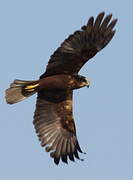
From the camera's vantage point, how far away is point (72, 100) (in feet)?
85.5

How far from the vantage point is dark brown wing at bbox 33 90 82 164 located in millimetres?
25766

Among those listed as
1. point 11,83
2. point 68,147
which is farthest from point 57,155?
point 11,83

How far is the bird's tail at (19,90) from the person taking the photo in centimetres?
2533

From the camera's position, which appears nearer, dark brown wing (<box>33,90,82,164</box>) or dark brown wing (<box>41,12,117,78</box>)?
dark brown wing (<box>41,12,117,78</box>)

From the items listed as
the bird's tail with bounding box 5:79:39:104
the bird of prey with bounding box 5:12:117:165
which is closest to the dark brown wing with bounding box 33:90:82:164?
the bird of prey with bounding box 5:12:117:165

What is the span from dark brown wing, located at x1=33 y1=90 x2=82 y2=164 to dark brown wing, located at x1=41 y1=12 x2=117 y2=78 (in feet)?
2.34

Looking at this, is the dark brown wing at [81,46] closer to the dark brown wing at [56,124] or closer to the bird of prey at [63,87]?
the bird of prey at [63,87]

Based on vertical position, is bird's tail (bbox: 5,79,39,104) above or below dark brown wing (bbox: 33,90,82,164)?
above

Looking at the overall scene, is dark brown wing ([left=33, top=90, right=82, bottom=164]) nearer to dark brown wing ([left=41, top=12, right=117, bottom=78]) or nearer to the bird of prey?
the bird of prey

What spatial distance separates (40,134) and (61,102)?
3.07ft

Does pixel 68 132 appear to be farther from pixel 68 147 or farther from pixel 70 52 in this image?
pixel 70 52

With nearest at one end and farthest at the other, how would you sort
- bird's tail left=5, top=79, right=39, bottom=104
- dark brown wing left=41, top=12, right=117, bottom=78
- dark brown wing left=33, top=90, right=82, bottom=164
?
dark brown wing left=41, top=12, right=117, bottom=78 → bird's tail left=5, top=79, right=39, bottom=104 → dark brown wing left=33, top=90, right=82, bottom=164

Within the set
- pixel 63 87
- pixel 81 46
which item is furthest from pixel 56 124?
pixel 81 46

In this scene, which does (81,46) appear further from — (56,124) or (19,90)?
(56,124)
